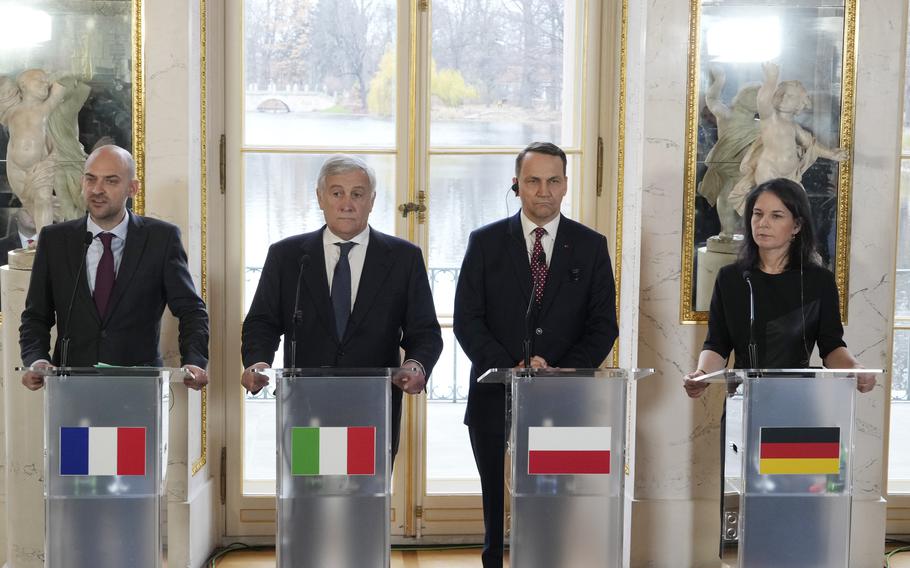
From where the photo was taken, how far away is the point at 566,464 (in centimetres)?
280

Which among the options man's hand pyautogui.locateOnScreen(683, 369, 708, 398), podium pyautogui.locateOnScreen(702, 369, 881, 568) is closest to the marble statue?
man's hand pyautogui.locateOnScreen(683, 369, 708, 398)

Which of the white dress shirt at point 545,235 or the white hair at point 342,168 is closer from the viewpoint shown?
the white hair at point 342,168

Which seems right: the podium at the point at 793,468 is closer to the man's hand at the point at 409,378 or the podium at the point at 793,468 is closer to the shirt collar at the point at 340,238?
the man's hand at the point at 409,378

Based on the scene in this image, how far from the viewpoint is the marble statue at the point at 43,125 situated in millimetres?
4223

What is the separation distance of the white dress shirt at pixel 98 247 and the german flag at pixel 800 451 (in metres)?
2.16

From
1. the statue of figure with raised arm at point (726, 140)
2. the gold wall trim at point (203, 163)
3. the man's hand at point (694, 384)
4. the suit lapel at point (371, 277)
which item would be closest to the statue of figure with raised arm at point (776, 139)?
the statue of figure with raised arm at point (726, 140)

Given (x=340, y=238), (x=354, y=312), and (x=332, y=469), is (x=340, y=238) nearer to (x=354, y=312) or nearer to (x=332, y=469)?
(x=354, y=312)

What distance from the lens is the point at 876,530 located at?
4543mm

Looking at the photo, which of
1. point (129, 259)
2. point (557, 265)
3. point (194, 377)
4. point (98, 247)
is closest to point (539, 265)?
point (557, 265)

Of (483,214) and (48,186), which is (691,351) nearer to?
(483,214)

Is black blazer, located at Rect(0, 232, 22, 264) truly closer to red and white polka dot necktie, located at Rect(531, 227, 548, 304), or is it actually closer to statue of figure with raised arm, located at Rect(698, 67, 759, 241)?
red and white polka dot necktie, located at Rect(531, 227, 548, 304)

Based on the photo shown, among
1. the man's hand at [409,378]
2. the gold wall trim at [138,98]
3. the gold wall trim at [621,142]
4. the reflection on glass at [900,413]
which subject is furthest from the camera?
the reflection on glass at [900,413]

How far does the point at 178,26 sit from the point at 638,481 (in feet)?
8.64

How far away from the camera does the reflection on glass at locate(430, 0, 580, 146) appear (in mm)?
4750
